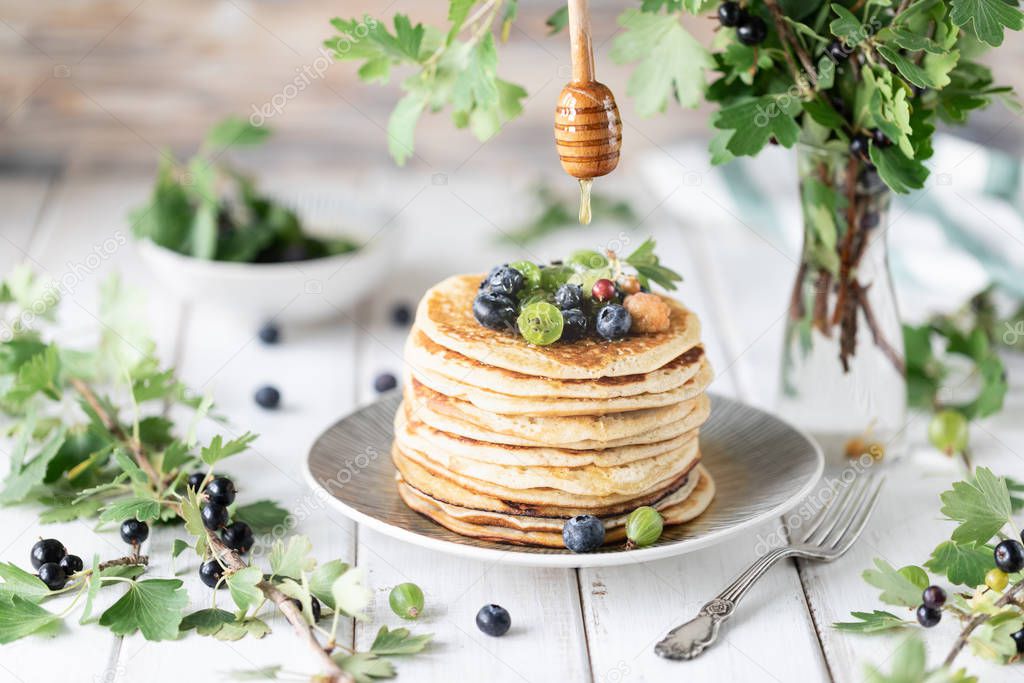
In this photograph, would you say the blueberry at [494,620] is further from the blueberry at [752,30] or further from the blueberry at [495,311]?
the blueberry at [752,30]

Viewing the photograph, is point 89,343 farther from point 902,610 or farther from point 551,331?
point 902,610

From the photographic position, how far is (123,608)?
1.60 meters

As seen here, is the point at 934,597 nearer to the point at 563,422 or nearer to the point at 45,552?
the point at 563,422

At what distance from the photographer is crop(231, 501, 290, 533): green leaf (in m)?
1.89

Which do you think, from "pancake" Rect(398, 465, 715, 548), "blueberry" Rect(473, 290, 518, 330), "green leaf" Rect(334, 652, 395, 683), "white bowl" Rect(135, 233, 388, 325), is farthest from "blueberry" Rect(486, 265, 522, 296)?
"white bowl" Rect(135, 233, 388, 325)

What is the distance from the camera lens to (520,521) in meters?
1.70

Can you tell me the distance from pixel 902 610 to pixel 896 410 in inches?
22.6

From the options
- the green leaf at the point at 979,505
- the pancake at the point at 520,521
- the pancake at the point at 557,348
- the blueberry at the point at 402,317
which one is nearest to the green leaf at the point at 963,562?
the green leaf at the point at 979,505

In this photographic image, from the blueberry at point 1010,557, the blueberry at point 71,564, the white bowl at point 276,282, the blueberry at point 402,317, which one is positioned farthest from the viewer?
the blueberry at point 402,317

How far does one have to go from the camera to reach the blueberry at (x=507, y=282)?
1.76 metres

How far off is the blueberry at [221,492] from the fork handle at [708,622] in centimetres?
68

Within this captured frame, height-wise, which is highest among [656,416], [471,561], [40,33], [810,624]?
[656,416]

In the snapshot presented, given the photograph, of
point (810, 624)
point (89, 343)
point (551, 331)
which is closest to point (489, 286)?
point (551, 331)

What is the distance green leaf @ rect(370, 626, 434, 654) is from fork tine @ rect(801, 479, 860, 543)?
0.65m
